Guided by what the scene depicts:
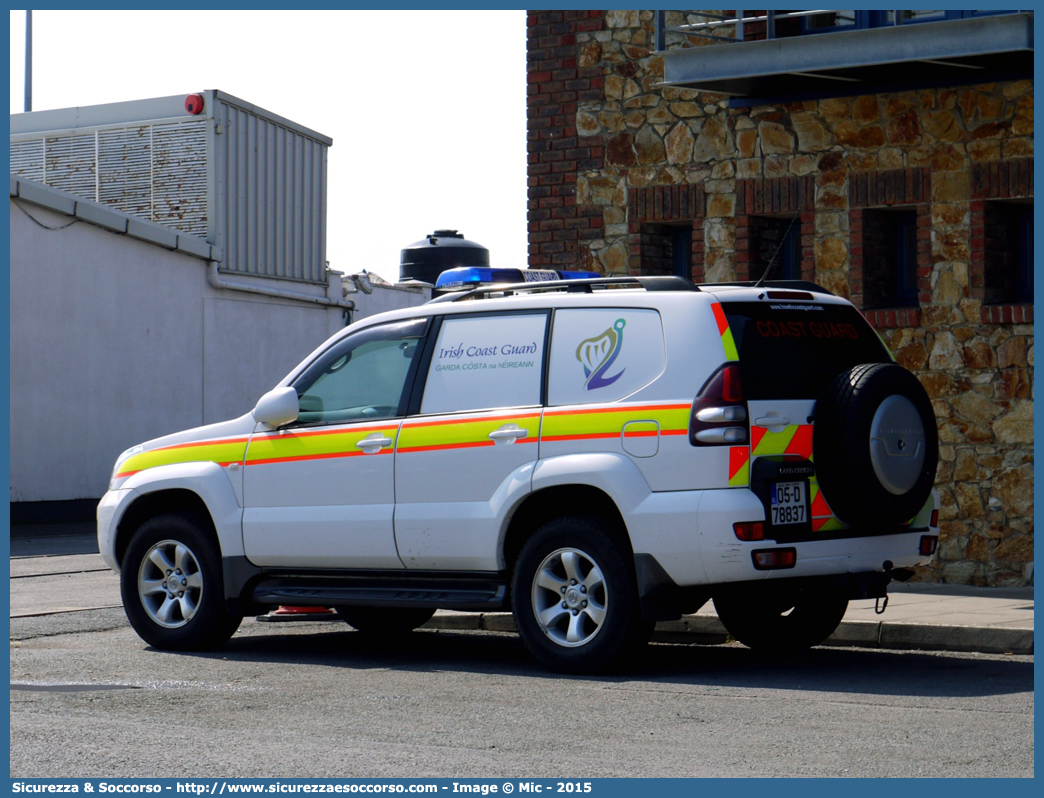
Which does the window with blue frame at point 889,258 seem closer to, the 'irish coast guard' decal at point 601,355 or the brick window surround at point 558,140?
the brick window surround at point 558,140

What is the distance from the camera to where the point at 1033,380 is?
1224cm

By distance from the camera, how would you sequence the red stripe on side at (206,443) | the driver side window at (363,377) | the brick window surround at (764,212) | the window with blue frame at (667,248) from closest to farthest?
the driver side window at (363,377)
the red stripe on side at (206,443)
the brick window surround at (764,212)
the window with blue frame at (667,248)

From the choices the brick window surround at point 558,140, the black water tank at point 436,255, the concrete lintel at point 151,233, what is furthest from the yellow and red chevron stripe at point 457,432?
the black water tank at point 436,255

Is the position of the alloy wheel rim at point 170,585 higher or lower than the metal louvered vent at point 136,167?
lower

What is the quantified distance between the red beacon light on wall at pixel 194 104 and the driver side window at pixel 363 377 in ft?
63.0

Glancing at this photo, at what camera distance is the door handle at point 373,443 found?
354 inches

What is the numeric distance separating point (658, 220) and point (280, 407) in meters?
5.95

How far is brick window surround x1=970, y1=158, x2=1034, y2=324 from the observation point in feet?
40.4

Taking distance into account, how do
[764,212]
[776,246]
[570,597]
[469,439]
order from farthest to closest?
[776,246] < [764,212] < [469,439] < [570,597]

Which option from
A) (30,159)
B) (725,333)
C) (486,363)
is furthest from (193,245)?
(725,333)

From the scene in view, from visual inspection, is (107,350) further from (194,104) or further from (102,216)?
(194,104)

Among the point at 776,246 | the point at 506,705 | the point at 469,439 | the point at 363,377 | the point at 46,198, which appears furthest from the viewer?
the point at 46,198

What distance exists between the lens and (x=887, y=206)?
43.4 ft

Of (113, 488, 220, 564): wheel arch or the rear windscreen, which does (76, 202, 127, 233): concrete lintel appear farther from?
the rear windscreen
